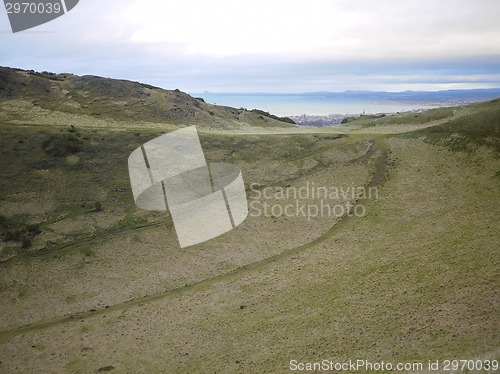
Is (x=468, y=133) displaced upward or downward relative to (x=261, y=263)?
upward

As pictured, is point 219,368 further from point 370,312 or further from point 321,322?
point 370,312

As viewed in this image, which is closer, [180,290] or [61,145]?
[180,290]

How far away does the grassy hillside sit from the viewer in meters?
29.8

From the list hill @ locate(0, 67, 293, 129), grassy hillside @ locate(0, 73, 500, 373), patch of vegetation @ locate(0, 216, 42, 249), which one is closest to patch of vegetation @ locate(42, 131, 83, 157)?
grassy hillside @ locate(0, 73, 500, 373)

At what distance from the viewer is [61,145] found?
6706 cm

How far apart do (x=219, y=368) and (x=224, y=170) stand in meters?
41.1

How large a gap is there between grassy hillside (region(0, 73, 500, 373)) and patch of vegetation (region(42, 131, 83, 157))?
28 cm

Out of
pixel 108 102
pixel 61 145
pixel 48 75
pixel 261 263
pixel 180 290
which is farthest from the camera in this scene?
pixel 48 75

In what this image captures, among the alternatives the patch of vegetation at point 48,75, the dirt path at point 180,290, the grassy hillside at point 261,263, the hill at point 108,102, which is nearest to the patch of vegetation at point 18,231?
the grassy hillside at point 261,263

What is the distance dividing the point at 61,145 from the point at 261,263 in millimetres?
44005

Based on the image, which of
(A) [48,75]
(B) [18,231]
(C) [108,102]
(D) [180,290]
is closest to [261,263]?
(D) [180,290]

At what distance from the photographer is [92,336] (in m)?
33.8

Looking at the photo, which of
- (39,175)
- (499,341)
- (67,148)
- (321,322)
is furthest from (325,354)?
(67,148)

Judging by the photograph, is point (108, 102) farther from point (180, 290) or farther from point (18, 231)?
point (180, 290)
